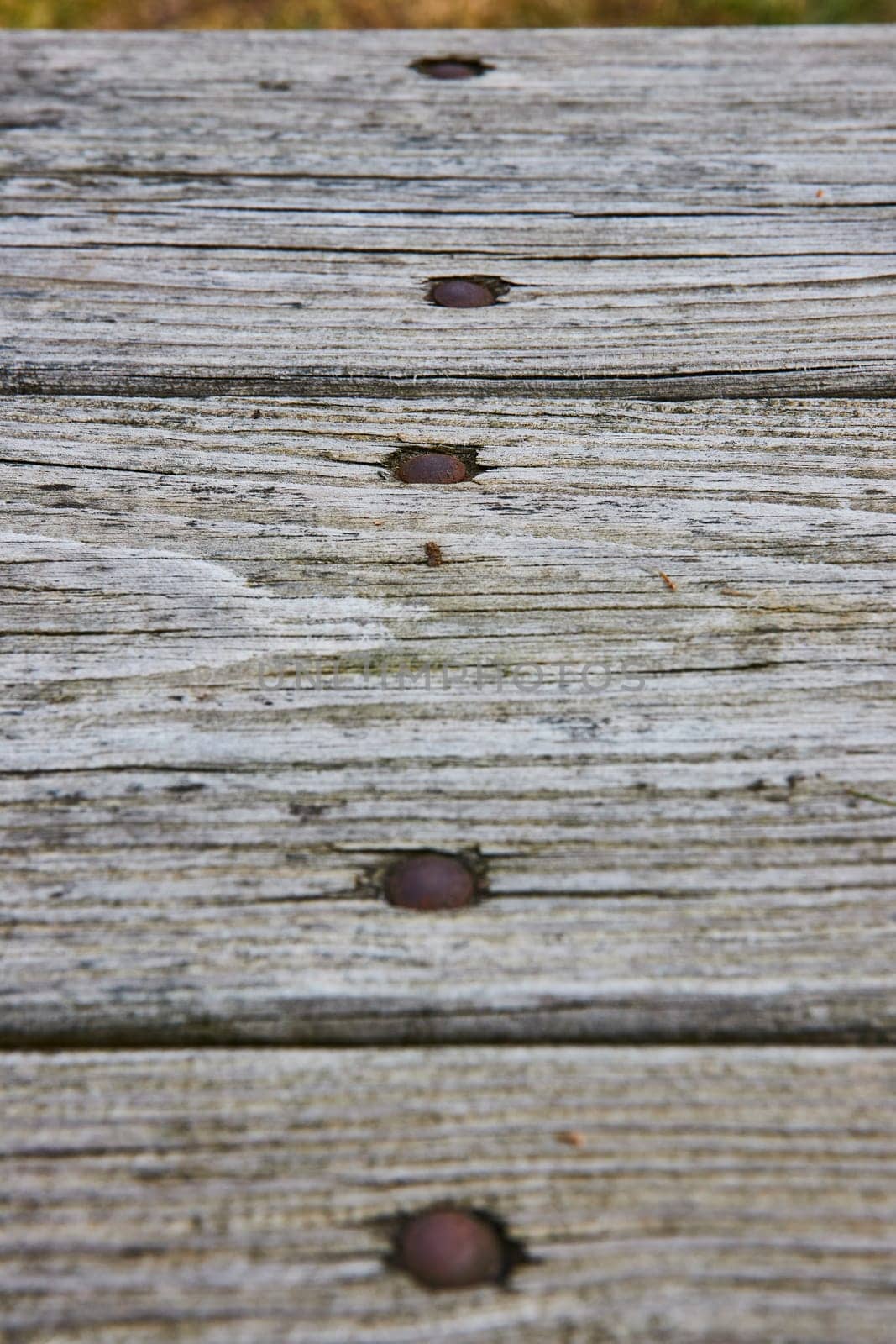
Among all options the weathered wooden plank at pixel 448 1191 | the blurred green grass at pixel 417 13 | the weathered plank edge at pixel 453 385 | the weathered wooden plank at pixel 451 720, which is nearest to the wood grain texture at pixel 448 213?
the weathered plank edge at pixel 453 385

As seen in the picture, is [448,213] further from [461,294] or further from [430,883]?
[430,883]

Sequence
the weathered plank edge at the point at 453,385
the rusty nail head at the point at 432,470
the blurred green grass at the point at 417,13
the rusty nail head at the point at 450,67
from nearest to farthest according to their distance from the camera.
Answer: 1. the rusty nail head at the point at 432,470
2. the weathered plank edge at the point at 453,385
3. the rusty nail head at the point at 450,67
4. the blurred green grass at the point at 417,13

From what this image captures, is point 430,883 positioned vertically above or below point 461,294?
below

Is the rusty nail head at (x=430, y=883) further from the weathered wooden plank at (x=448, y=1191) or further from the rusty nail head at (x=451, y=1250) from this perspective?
the rusty nail head at (x=451, y=1250)

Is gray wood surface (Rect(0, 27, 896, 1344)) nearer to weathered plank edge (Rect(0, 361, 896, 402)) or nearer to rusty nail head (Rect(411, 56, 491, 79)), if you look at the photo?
weathered plank edge (Rect(0, 361, 896, 402))

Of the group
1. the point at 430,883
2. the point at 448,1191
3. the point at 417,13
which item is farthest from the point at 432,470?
the point at 417,13

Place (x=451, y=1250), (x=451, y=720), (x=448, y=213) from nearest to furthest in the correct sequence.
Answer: (x=451, y=1250)
(x=451, y=720)
(x=448, y=213)

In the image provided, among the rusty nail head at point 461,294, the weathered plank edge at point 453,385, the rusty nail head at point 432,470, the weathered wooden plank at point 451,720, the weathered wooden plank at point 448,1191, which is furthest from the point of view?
the rusty nail head at point 461,294

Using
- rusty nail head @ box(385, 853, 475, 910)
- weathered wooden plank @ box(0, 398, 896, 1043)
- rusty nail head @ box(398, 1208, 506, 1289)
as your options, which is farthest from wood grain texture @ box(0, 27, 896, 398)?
rusty nail head @ box(398, 1208, 506, 1289)
